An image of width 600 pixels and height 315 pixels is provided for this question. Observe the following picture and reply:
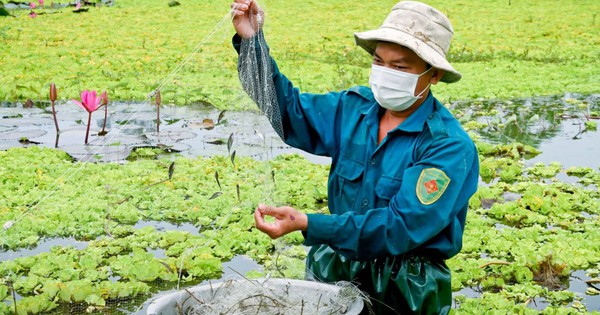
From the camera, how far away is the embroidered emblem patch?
254 cm

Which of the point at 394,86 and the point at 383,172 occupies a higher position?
the point at 394,86

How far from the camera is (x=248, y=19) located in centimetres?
281

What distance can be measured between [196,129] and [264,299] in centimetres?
428

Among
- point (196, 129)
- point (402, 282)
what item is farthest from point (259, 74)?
point (196, 129)

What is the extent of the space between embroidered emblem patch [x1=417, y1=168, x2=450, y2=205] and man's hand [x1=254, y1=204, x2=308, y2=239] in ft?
1.27

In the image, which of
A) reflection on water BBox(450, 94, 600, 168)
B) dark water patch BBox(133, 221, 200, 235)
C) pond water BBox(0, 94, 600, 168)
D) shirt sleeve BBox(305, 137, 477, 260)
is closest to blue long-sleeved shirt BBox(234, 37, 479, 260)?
shirt sleeve BBox(305, 137, 477, 260)

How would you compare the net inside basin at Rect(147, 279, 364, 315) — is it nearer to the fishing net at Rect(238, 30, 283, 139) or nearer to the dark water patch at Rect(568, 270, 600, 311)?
the fishing net at Rect(238, 30, 283, 139)

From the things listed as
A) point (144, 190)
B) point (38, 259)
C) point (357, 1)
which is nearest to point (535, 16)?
point (357, 1)

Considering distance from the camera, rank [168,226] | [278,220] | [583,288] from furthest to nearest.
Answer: [168,226] < [583,288] < [278,220]

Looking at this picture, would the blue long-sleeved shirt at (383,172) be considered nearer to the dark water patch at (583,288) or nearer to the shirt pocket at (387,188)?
the shirt pocket at (387,188)

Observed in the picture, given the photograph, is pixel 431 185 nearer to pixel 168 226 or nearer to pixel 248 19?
pixel 248 19

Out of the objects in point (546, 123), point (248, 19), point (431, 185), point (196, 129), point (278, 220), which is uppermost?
point (248, 19)

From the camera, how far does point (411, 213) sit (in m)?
2.54

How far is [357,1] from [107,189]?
1299 centimetres
